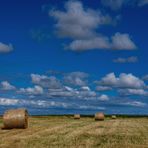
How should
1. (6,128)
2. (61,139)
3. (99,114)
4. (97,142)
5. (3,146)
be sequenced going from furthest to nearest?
1. (99,114)
2. (6,128)
3. (61,139)
4. (97,142)
5. (3,146)

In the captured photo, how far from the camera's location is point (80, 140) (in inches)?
712

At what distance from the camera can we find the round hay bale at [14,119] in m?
27.5

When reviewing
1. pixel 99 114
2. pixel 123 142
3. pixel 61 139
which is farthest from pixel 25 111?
pixel 99 114

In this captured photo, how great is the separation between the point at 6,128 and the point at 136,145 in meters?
13.2

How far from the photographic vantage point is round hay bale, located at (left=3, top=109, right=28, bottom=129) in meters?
27.5

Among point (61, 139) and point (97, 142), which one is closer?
point (97, 142)

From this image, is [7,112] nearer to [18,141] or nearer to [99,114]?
[18,141]

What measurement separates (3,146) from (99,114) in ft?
104

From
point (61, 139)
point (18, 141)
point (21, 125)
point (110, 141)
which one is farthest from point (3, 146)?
point (21, 125)

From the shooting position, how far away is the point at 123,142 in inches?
689

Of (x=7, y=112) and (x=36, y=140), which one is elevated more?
(x=7, y=112)

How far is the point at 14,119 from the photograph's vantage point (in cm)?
2798

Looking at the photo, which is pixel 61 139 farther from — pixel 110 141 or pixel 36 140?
pixel 110 141

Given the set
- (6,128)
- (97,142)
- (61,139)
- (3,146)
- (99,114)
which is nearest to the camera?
(3,146)
